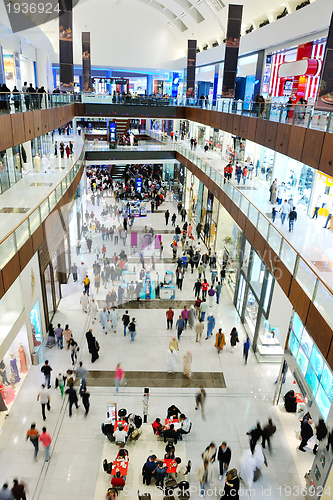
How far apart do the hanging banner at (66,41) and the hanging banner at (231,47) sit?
844cm

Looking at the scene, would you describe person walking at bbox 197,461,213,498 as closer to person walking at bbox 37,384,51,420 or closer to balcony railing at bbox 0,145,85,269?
person walking at bbox 37,384,51,420

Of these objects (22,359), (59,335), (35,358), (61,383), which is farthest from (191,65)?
(61,383)

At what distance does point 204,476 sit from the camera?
23.7ft

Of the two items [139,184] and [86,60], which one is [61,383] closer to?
[139,184]

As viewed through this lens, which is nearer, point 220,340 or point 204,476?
point 204,476

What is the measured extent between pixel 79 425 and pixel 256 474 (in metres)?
4.24

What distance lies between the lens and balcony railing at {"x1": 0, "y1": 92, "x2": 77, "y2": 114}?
10.9m

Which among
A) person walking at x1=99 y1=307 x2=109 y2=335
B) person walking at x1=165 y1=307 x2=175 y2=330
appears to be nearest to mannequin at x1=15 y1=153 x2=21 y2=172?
person walking at x1=99 y1=307 x2=109 y2=335

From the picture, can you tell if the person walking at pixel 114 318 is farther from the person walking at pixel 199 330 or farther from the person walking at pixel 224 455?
the person walking at pixel 224 455

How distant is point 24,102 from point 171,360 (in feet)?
33.2

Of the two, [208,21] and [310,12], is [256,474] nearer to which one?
[310,12]

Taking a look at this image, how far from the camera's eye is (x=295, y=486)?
303 inches

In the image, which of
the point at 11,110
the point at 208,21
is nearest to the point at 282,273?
the point at 11,110

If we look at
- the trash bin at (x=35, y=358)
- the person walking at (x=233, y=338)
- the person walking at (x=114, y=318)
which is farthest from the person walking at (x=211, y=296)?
the trash bin at (x=35, y=358)
